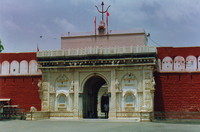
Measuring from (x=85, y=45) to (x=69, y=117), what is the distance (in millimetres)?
6590

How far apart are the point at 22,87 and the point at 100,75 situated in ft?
25.2

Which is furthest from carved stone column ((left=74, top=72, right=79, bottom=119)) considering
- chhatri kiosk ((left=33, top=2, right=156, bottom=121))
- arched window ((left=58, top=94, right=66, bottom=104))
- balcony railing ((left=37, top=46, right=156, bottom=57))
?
balcony railing ((left=37, top=46, right=156, bottom=57))

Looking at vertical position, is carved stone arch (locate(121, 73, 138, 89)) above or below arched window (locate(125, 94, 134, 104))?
above

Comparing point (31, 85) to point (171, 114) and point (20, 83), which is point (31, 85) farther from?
point (171, 114)

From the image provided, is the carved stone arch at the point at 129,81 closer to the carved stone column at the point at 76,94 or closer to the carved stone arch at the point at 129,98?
the carved stone arch at the point at 129,98

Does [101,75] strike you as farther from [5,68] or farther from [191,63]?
[5,68]

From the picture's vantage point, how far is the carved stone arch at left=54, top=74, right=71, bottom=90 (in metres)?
28.1

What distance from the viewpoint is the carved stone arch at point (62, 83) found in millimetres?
28125

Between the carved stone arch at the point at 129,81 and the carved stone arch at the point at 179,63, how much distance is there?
12.0 feet

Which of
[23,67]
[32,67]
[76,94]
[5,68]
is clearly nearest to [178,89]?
[76,94]

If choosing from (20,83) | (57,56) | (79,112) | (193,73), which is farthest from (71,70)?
(193,73)

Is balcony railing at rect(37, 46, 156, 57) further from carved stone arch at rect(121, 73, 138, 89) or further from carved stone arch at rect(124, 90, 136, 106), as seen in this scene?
carved stone arch at rect(124, 90, 136, 106)

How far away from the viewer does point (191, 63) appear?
27344mm

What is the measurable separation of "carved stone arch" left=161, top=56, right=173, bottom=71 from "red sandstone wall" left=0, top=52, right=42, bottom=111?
10.8 metres
